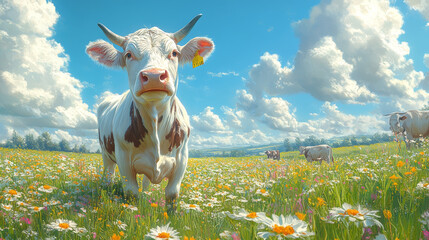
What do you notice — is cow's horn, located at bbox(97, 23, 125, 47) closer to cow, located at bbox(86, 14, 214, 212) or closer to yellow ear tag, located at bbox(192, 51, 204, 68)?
cow, located at bbox(86, 14, 214, 212)

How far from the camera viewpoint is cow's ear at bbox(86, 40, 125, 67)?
467 centimetres

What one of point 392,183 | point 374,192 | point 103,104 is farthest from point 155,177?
point 103,104

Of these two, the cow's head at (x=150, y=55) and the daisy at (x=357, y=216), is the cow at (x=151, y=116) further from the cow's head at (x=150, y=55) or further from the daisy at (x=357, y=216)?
the daisy at (x=357, y=216)

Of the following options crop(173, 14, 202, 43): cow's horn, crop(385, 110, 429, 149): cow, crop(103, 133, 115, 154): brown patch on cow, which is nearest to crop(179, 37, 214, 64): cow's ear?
crop(173, 14, 202, 43): cow's horn

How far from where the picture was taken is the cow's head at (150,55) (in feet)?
11.2

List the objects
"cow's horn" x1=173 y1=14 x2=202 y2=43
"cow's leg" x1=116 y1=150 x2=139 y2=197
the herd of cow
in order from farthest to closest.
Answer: "cow's horn" x1=173 y1=14 x2=202 y2=43
"cow's leg" x1=116 y1=150 x2=139 y2=197
the herd of cow

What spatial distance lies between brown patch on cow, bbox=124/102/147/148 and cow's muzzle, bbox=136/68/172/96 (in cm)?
88

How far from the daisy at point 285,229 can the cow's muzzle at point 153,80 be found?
2.37m

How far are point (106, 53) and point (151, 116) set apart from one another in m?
1.60

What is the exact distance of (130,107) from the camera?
445 centimetres

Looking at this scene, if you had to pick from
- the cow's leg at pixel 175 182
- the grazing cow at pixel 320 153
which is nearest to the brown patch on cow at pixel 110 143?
the cow's leg at pixel 175 182

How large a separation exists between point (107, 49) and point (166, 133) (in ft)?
6.05

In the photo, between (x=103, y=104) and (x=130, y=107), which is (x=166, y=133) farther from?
(x=103, y=104)

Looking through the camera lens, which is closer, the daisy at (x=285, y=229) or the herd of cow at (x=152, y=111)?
the daisy at (x=285, y=229)
